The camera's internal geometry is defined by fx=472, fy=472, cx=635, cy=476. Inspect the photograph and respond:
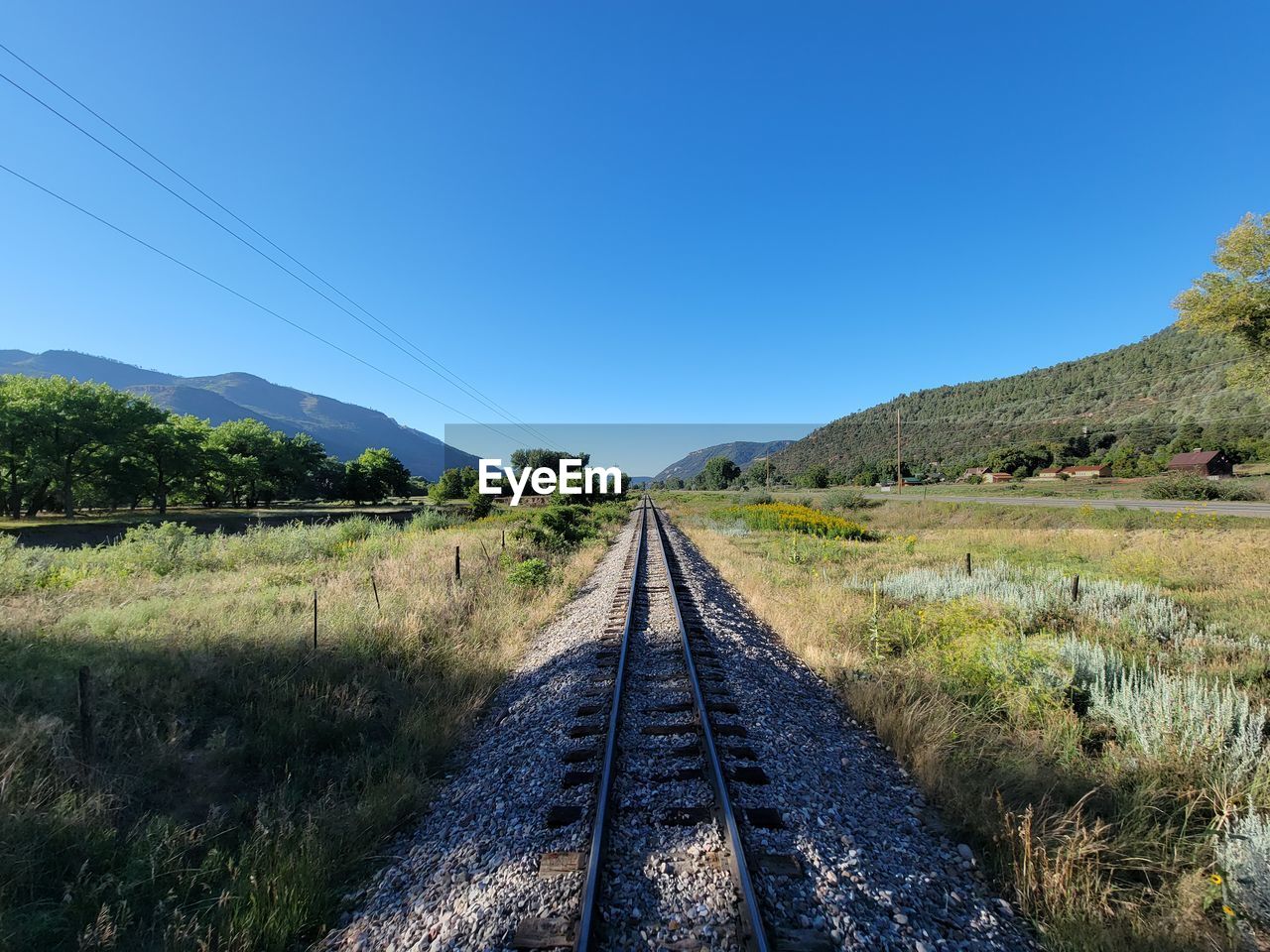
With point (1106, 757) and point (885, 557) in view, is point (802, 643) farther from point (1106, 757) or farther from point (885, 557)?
point (885, 557)

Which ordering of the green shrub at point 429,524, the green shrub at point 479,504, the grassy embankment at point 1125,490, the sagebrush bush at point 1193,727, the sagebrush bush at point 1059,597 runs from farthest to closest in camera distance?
the green shrub at point 479,504 < the grassy embankment at point 1125,490 < the green shrub at point 429,524 < the sagebrush bush at point 1059,597 < the sagebrush bush at point 1193,727

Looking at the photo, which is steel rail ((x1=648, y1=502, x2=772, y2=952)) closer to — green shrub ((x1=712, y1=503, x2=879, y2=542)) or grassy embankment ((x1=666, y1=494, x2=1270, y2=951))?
grassy embankment ((x1=666, y1=494, x2=1270, y2=951))

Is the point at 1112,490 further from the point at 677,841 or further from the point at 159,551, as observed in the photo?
the point at 159,551

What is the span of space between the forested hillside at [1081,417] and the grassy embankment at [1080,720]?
181 feet

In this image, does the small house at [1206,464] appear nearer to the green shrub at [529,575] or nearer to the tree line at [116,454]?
the green shrub at [529,575]

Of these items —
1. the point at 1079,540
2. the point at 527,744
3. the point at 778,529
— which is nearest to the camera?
the point at 527,744

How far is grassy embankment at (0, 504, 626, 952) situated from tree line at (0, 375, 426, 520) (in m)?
44.3

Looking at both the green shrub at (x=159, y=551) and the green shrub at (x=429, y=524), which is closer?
the green shrub at (x=159, y=551)

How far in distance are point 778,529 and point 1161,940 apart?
24.4 m

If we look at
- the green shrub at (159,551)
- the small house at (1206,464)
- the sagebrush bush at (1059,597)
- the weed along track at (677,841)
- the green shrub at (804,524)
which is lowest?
the weed along track at (677,841)

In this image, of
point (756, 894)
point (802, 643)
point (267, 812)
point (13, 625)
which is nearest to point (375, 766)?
point (267, 812)

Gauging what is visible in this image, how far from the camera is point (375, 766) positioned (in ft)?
14.7

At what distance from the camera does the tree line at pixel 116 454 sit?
121 ft

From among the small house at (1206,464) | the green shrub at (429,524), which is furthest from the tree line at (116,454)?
the small house at (1206,464)
